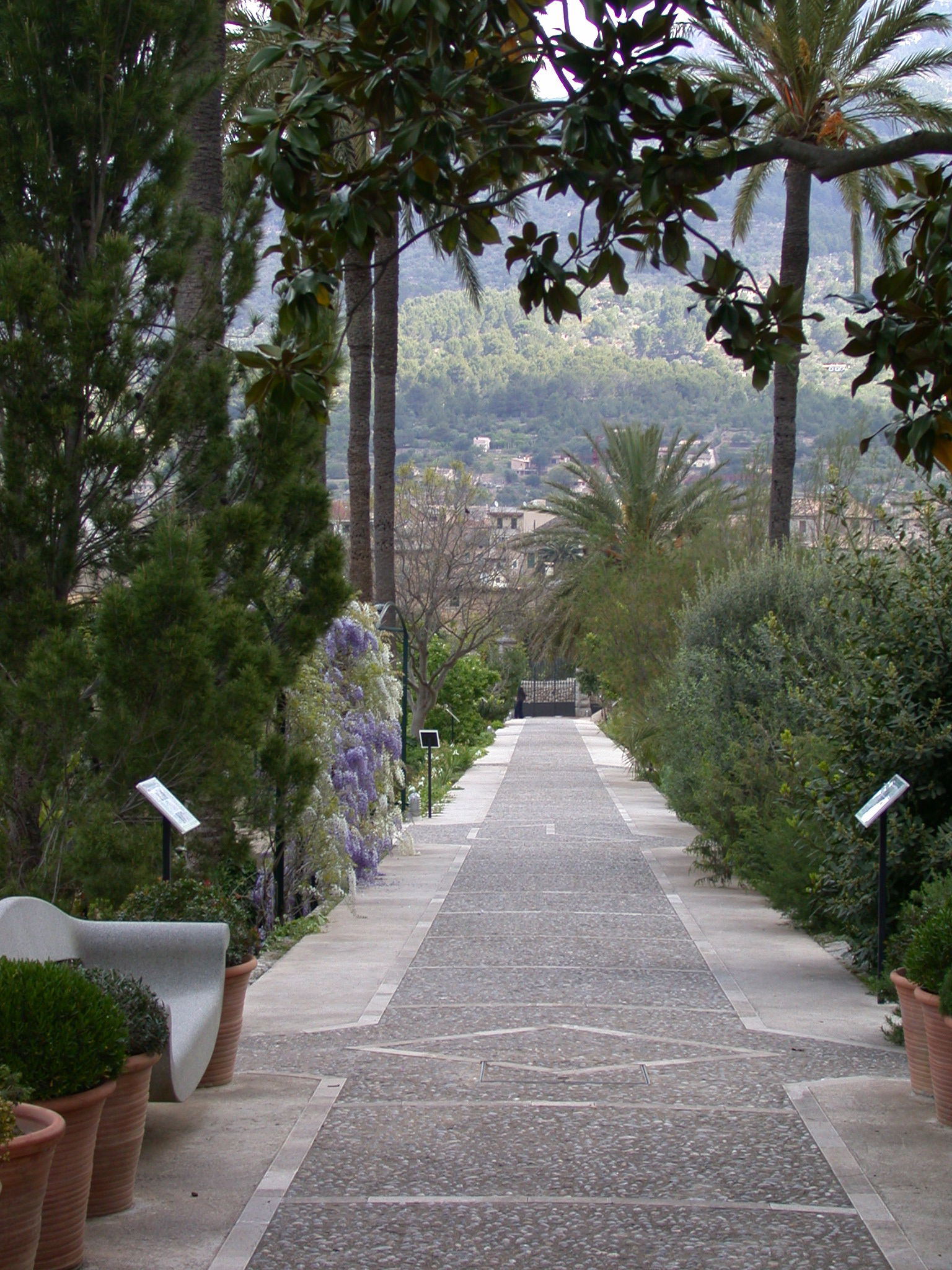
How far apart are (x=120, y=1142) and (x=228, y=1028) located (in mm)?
1714

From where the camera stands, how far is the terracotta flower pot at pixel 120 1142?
4.99 m

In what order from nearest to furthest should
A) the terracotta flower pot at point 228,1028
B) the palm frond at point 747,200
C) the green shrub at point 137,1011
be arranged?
the green shrub at point 137,1011 → the terracotta flower pot at point 228,1028 → the palm frond at point 747,200

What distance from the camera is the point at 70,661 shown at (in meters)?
6.81

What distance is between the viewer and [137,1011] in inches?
208

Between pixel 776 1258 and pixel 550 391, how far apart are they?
533 feet

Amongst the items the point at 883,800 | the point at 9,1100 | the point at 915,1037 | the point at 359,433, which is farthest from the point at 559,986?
the point at 359,433

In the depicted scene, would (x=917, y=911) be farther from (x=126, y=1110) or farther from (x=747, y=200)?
(x=747, y=200)

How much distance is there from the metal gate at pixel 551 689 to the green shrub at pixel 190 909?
59.7 meters

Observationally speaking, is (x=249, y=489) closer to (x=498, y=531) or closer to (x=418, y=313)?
(x=498, y=531)

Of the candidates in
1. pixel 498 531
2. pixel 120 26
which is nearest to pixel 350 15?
pixel 120 26

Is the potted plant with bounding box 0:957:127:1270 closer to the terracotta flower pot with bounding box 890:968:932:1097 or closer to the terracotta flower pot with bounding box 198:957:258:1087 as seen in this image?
the terracotta flower pot with bounding box 198:957:258:1087

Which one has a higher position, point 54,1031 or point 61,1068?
point 54,1031

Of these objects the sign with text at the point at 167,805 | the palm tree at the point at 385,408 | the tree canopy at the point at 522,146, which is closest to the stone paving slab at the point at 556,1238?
the sign with text at the point at 167,805

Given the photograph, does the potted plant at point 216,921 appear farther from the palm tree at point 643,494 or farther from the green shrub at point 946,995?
the palm tree at point 643,494
